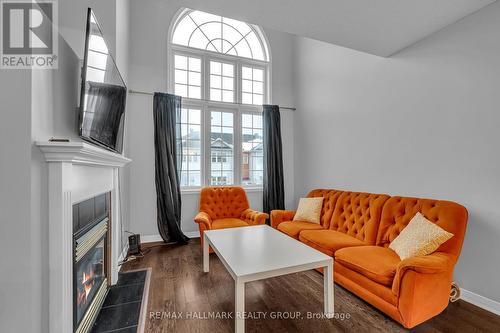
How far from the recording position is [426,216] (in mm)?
2111

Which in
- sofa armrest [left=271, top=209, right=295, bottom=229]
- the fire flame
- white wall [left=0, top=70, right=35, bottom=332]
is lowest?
the fire flame

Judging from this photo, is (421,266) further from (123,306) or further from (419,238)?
(123,306)

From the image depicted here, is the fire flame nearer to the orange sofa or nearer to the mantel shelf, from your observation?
the mantel shelf

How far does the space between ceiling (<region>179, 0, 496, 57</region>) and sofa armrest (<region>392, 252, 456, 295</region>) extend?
1995 mm

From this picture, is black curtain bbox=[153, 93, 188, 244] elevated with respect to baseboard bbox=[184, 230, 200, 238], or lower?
elevated

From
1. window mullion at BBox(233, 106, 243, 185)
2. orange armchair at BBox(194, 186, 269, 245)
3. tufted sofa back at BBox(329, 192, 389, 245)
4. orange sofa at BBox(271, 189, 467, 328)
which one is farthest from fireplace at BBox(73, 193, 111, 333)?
tufted sofa back at BBox(329, 192, 389, 245)

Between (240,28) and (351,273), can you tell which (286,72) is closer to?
(240,28)

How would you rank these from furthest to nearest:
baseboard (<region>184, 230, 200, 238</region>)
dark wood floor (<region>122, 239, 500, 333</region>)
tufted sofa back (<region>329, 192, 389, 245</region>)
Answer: baseboard (<region>184, 230, 200, 238</region>)
tufted sofa back (<region>329, 192, 389, 245</region>)
dark wood floor (<region>122, 239, 500, 333</region>)

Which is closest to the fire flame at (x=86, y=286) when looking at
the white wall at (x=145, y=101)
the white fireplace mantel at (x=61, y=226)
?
→ the white fireplace mantel at (x=61, y=226)

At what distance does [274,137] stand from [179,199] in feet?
6.82

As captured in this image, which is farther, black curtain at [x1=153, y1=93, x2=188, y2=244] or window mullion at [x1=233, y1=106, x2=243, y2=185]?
window mullion at [x1=233, y1=106, x2=243, y2=185]

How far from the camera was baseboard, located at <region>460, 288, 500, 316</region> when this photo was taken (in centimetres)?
188

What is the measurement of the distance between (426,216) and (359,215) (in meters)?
0.73

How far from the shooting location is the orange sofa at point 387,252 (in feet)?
5.31
